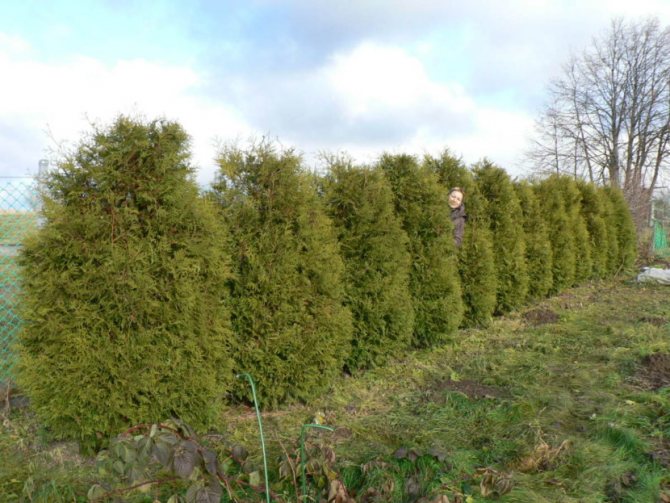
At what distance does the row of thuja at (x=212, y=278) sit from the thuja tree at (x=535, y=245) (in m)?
2.84

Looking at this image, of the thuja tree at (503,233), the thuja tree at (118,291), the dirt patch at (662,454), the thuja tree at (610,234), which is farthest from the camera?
the thuja tree at (610,234)

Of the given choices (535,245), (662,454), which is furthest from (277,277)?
(535,245)

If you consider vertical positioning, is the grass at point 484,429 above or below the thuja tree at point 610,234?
below

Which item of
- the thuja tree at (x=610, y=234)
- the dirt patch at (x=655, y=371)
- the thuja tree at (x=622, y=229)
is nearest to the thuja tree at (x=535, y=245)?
the dirt patch at (x=655, y=371)

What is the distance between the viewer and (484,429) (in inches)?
129

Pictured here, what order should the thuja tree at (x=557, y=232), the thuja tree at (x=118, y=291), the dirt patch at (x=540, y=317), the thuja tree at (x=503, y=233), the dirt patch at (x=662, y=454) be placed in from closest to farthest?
the dirt patch at (x=662, y=454) → the thuja tree at (x=118, y=291) → the dirt patch at (x=540, y=317) → the thuja tree at (x=503, y=233) → the thuja tree at (x=557, y=232)

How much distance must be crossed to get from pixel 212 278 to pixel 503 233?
5303 millimetres

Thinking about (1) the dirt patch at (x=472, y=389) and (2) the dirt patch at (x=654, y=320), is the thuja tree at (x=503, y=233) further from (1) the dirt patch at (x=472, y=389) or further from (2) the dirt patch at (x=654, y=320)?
(1) the dirt patch at (x=472, y=389)

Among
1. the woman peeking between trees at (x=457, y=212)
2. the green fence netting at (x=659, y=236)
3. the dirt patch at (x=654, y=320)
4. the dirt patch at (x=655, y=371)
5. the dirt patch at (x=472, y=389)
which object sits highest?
the green fence netting at (x=659, y=236)

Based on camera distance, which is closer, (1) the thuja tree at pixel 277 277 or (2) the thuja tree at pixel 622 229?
(1) the thuja tree at pixel 277 277

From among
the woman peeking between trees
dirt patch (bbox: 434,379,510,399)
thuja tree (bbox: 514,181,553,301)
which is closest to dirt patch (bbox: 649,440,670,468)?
dirt patch (bbox: 434,379,510,399)

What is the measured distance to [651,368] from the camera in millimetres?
4371

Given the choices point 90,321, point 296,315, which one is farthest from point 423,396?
point 90,321

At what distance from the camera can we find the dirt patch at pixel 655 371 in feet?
13.1
